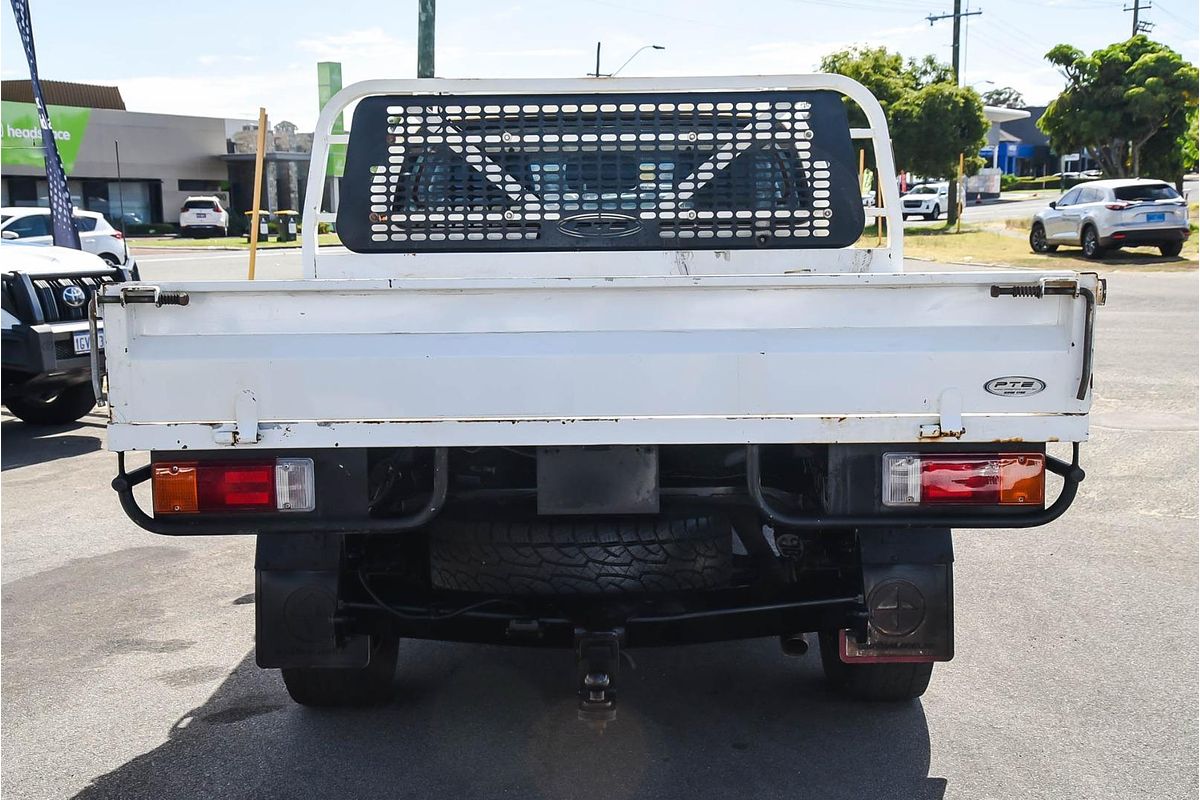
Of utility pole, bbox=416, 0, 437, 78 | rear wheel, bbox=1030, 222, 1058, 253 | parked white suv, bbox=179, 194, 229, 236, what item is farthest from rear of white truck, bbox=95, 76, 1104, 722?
parked white suv, bbox=179, 194, 229, 236

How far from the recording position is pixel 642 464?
3.50 metres

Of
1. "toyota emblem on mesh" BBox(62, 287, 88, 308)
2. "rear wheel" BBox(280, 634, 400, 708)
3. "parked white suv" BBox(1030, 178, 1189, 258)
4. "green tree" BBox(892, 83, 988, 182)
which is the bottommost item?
"rear wheel" BBox(280, 634, 400, 708)

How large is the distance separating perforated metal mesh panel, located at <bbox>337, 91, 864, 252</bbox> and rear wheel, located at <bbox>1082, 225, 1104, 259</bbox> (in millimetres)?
20918

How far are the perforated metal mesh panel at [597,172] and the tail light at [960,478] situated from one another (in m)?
1.83

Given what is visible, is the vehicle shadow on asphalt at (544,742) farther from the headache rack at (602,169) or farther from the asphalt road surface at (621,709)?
the headache rack at (602,169)

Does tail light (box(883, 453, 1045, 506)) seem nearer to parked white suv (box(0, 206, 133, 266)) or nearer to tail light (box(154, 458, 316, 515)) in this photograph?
tail light (box(154, 458, 316, 515))

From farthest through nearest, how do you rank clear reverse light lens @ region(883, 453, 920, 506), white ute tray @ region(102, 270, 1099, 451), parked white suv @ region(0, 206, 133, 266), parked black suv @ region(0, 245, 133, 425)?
1. parked white suv @ region(0, 206, 133, 266)
2. parked black suv @ region(0, 245, 133, 425)
3. clear reverse light lens @ region(883, 453, 920, 506)
4. white ute tray @ region(102, 270, 1099, 451)

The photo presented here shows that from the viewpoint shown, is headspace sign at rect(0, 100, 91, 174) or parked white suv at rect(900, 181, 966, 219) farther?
parked white suv at rect(900, 181, 966, 219)

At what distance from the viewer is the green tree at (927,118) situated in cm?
3850

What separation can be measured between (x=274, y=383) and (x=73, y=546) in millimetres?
3779

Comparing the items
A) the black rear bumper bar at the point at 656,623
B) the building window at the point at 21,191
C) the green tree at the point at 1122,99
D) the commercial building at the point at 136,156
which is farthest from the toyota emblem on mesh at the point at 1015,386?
the building window at the point at 21,191

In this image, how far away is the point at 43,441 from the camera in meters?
9.48

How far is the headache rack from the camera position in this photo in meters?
5.05

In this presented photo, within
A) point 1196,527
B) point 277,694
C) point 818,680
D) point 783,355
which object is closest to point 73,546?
point 277,694
